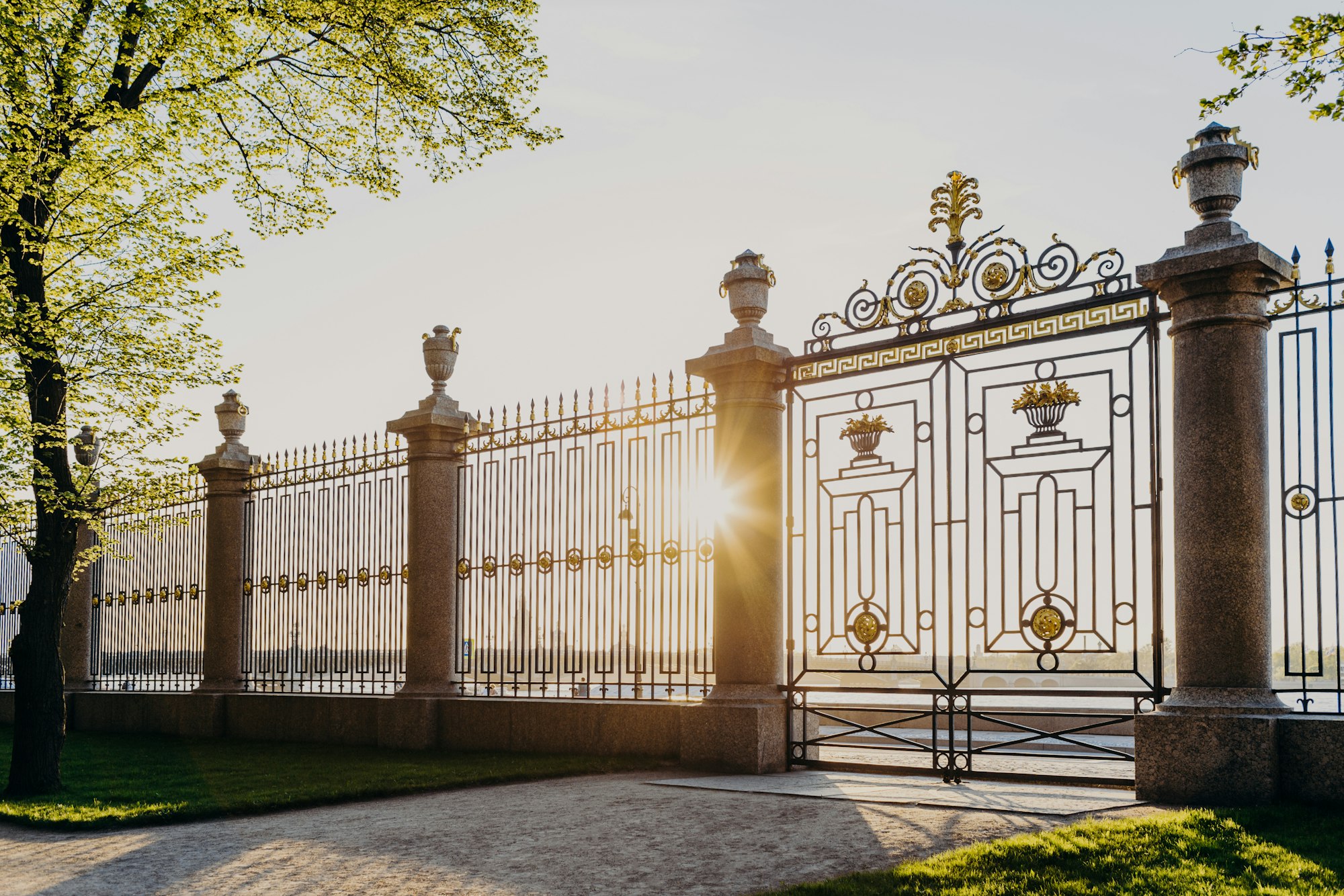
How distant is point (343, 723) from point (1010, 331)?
8758 millimetres

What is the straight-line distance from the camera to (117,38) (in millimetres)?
11414

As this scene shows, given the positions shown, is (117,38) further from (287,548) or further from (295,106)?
(287,548)

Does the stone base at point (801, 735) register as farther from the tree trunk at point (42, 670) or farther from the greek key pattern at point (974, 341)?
the tree trunk at point (42, 670)

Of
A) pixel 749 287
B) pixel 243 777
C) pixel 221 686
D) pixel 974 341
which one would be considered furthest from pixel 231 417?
pixel 974 341

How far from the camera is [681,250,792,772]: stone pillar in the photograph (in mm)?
10133

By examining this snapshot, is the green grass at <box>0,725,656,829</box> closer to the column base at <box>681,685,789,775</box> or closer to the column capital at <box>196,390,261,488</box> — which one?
the column base at <box>681,685,789,775</box>

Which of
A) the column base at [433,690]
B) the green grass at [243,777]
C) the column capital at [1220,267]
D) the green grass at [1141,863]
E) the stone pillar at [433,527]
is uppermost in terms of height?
the column capital at [1220,267]

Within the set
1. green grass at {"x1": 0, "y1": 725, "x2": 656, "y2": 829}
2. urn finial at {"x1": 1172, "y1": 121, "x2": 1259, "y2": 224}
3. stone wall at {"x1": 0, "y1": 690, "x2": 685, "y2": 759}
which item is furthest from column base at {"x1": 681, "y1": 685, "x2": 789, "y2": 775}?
urn finial at {"x1": 1172, "y1": 121, "x2": 1259, "y2": 224}

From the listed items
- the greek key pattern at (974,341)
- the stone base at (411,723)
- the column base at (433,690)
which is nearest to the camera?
the greek key pattern at (974,341)

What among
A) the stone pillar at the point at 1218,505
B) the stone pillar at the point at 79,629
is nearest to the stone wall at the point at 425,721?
the stone pillar at the point at 79,629

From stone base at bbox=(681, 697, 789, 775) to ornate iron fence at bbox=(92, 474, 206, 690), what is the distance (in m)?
8.74

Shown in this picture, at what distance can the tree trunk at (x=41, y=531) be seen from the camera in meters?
10.1

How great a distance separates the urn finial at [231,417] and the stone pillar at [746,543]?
26.7 ft

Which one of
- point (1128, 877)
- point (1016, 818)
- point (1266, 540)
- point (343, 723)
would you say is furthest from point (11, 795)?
point (1266, 540)
